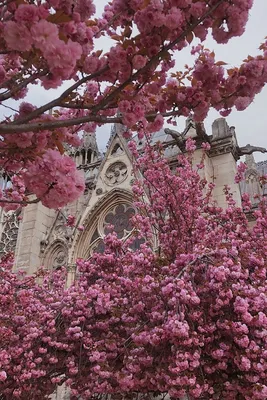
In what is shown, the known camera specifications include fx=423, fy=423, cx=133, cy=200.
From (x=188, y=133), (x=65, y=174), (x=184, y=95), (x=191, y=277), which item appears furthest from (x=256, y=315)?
(x=188, y=133)

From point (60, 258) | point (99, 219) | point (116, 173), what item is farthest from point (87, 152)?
point (60, 258)

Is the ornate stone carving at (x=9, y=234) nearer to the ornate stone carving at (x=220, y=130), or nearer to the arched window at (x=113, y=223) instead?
the arched window at (x=113, y=223)

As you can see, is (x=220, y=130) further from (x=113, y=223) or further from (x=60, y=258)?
(x=60, y=258)

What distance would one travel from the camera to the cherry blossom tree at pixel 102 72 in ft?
8.43

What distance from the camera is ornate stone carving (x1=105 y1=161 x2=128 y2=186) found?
42.5 feet

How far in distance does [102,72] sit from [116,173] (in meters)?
10.1

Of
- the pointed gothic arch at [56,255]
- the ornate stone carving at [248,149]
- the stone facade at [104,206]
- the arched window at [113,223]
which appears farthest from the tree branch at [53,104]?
the ornate stone carving at [248,149]

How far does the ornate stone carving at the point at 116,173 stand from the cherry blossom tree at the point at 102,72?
9187mm

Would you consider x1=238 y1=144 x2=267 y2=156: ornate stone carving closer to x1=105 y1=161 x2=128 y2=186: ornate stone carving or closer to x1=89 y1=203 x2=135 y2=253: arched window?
x1=105 y1=161 x2=128 y2=186: ornate stone carving

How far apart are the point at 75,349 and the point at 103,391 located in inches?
36.3

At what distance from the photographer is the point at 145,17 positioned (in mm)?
2939

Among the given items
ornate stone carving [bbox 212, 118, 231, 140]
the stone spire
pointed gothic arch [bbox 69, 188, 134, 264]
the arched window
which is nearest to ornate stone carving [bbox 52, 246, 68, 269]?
pointed gothic arch [bbox 69, 188, 134, 264]

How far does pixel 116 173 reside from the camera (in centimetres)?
1318

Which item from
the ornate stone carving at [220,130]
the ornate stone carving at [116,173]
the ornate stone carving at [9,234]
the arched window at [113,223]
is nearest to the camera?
the arched window at [113,223]
